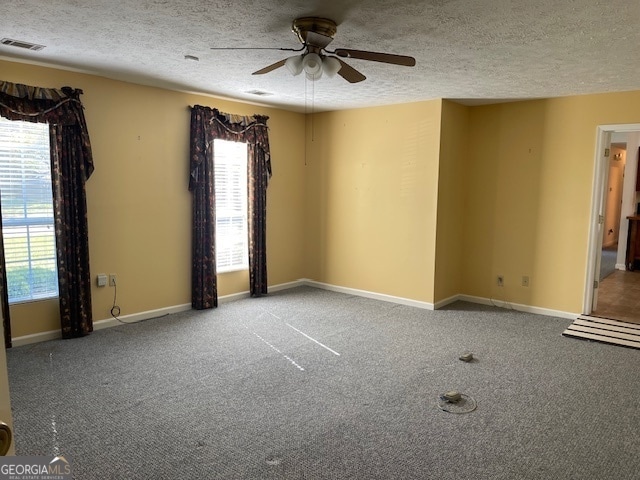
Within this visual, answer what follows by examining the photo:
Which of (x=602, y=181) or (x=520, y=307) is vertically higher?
(x=602, y=181)

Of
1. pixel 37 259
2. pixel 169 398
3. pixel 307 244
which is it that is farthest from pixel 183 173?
pixel 169 398

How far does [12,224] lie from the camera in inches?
155

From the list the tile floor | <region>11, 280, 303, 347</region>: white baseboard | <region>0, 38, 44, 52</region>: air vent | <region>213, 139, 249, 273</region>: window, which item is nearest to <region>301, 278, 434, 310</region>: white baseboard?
<region>11, 280, 303, 347</region>: white baseboard

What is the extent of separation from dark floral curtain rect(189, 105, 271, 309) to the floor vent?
12.4 feet

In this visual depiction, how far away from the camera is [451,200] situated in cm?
548

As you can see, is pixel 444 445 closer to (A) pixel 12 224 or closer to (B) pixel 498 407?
(B) pixel 498 407

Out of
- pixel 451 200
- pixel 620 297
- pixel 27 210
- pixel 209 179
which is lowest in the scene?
pixel 620 297

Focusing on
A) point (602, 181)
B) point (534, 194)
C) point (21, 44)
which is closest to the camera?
point (21, 44)

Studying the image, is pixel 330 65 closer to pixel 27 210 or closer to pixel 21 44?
pixel 21 44

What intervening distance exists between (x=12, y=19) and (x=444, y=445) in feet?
12.1

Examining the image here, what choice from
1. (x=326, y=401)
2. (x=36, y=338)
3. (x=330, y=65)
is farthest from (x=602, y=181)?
(x=36, y=338)

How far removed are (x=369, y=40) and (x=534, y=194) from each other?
3.08 m

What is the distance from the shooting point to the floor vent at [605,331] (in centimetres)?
423

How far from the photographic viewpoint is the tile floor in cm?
509
